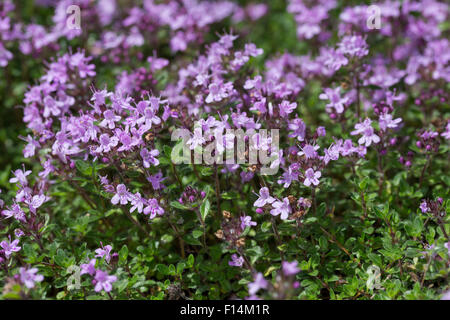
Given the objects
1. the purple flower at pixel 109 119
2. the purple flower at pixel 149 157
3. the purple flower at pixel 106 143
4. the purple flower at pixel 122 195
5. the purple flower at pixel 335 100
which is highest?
the purple flower at pixel 335 100

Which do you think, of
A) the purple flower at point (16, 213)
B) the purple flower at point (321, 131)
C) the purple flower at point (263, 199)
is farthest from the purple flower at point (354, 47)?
the purple flower at point (16, 213)

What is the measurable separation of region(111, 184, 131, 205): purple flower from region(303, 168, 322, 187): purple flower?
1095 mm

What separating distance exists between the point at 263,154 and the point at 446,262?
121 cm

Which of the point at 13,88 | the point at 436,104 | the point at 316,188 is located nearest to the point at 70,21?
the point at 13,88

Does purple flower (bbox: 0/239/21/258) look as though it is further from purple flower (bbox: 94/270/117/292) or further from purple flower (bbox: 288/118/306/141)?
purple flower (bbox: 288/118/306/141)

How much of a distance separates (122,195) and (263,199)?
0.88 meters

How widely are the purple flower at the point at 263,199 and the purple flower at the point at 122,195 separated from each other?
0.80 meters

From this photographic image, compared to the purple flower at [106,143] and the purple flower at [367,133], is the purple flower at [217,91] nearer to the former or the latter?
the purple flower at [106,143]

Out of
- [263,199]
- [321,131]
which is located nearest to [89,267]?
[263,199]

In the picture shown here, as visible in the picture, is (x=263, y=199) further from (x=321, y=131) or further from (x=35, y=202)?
(x=35, y=202)

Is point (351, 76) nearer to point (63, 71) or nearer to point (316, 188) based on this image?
point (316, 188)

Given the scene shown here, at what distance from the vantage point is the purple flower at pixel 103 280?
2.51 metres

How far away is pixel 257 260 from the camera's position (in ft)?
10.5

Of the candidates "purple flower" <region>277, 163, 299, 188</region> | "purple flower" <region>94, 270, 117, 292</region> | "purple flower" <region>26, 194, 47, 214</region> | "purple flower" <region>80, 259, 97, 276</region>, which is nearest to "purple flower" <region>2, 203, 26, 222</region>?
"purple flower" <region>26, 194, 47, 214</region>
